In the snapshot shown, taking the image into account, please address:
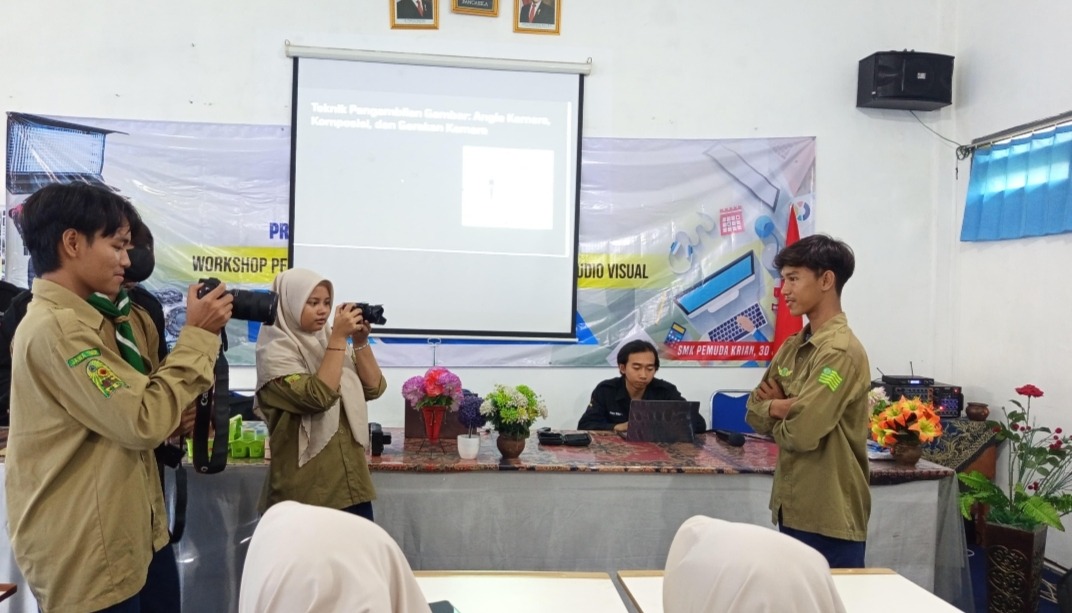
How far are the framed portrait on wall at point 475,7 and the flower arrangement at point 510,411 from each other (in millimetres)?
2384

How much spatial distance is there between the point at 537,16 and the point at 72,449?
3474 mm

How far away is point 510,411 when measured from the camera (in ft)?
8.76

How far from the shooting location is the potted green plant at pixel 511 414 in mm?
2674

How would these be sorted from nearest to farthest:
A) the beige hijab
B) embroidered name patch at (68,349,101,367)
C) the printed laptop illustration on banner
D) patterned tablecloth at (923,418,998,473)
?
1. embroidered name patch at (68,349,101,367)
2. the beige hijab
3. patterned tablecloth at (923,418,998,473)
4. the printed laptop illustration on banner

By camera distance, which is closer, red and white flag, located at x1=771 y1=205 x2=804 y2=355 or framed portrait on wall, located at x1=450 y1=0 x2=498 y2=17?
framed portrait on wall, located at x1=450 y1=0 x2=498 y2=17

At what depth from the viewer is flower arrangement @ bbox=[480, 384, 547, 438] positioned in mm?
2672

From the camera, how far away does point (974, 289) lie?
4.26m

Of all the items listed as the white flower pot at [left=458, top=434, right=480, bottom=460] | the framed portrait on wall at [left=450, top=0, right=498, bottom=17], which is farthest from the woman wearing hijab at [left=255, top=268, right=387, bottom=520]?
the framed portrait on wall at [left=450, top=0, right=498, bottom=17]

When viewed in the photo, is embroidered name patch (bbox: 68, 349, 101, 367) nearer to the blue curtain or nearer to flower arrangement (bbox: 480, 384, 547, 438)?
flower arrangement (bbox: 480, 384, 547, 438)

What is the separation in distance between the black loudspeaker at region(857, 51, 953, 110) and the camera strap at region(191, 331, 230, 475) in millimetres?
3835

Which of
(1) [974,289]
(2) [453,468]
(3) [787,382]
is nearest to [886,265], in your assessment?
(1) [974,289]

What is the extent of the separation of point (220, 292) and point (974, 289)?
162 inches

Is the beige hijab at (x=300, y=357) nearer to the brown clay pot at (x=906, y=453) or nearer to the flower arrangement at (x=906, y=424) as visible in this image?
the flower arrangement at (x=906, y=424)

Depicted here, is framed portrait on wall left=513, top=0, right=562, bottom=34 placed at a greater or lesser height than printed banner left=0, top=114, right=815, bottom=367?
greater
